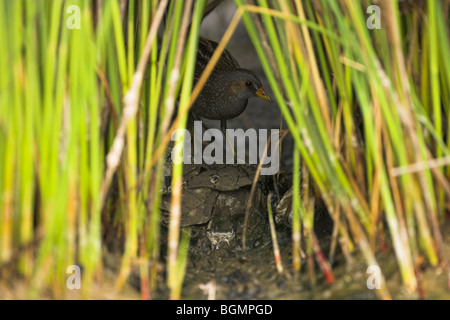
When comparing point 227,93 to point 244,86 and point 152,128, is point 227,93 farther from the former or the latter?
point 152,128

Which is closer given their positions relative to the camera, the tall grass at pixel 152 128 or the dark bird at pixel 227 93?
the tall grass at pixel 152 128

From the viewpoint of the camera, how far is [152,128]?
1395 millimetres

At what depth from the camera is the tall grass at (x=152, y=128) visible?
3.94 ft

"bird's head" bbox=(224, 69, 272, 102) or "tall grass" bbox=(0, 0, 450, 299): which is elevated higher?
"bird's head" bbox=(224, 69, 272, 102)

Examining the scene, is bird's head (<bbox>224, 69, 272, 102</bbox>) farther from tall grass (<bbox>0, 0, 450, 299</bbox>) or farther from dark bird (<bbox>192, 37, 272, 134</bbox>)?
tall grass (<bbox>0, 0, 450, 299</bbox>)

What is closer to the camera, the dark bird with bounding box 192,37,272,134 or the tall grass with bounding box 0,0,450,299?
the tall grass with bounding box 0,0,450,299

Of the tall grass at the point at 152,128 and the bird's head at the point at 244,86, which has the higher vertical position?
the bird's head at the point at 244,86

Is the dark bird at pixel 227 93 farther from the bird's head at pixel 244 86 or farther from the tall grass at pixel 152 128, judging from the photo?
the tall grass at pixel 152 128

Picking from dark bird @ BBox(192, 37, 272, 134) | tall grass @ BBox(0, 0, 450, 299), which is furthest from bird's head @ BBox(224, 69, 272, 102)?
tall grass @ BBox(0, 0, 450, 299)

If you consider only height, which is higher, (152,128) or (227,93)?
(227,93)

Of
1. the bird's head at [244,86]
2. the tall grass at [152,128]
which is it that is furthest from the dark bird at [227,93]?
the tall grass at [152,128]

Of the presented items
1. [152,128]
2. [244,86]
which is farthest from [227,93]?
[152,128]

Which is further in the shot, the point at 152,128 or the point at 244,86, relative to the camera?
the point at 244,86

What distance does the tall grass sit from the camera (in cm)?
120
